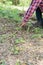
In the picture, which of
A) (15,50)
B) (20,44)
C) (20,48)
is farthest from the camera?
(20,44)

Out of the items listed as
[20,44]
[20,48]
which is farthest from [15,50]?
[20,44]

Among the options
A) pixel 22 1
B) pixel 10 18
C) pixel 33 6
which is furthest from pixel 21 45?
pixel 22 1

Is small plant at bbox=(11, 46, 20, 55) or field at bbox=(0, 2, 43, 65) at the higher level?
small plant at bbox=(11, 46, 20, 55)

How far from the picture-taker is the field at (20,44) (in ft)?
18.8

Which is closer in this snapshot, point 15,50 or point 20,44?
point 15,50

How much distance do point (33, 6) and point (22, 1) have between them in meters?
9.14

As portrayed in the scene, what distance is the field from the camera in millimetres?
5727

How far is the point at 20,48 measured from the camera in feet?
20.9

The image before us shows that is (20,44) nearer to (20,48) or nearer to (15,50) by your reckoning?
(20,48)

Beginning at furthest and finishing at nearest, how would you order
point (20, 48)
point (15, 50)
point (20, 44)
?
point (20, 44) < point (20, 48) < point (15, 50)

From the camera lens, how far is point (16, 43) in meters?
6.74

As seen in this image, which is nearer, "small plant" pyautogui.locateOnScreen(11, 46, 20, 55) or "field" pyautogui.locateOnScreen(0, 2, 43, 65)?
"field" pyautogui.locateOnScreen(0, 2, 43, 65)

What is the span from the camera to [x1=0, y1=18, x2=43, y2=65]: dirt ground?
5689 mm

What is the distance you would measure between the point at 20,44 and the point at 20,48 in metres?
0.35
